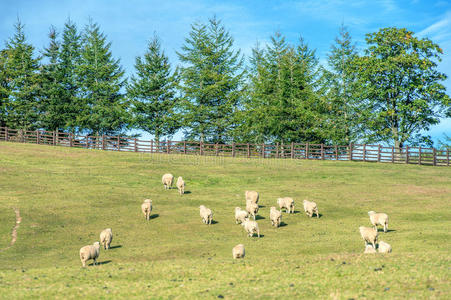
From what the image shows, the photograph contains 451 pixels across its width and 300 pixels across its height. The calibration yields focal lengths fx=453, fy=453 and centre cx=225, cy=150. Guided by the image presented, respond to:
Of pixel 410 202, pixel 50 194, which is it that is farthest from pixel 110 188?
pixel 410 202

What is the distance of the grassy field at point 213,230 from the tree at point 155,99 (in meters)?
20.9

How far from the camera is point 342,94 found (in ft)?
205

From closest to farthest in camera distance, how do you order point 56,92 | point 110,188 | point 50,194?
point 50,194 → point 110,188 → point 56,92

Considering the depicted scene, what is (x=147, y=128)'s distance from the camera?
68.6 meters

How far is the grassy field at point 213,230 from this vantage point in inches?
433

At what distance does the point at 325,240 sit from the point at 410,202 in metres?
12.2

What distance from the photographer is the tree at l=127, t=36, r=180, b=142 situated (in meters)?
67.6

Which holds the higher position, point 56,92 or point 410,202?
point 56,92

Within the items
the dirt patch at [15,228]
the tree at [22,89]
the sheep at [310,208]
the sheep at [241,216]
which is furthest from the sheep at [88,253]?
the tree at [22,89]

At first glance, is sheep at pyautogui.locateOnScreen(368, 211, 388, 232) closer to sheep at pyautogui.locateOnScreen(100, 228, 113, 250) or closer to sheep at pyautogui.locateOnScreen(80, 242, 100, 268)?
sheep at pyautogui.locateOnScreen(100, 228, 113, 250)

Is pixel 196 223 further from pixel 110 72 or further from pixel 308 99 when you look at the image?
pixel 110 72

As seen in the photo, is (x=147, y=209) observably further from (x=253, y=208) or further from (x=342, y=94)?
(x=342, y=94)

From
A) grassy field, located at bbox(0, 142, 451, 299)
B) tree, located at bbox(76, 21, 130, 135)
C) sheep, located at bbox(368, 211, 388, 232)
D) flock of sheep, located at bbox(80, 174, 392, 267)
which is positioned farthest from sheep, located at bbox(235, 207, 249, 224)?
tree, located at bbox(76, 21, 130, 135)

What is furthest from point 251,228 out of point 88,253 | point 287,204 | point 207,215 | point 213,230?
point 88,253
